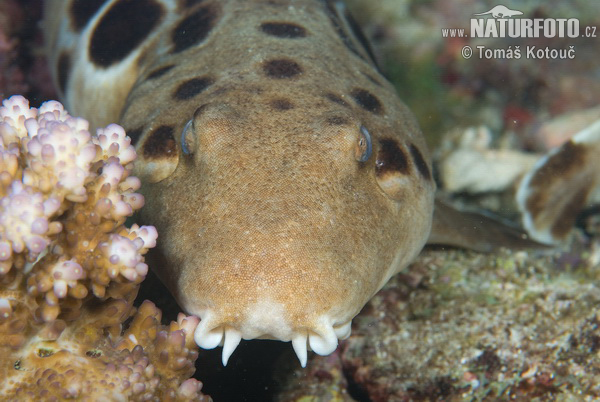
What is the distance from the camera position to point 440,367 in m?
3.60

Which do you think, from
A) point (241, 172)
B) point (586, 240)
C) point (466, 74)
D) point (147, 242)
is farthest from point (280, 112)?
point (466, 74)

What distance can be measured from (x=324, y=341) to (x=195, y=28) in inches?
115

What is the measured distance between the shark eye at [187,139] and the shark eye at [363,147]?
96 cm

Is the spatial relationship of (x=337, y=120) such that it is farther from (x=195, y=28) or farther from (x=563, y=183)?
(x=563, y=183)

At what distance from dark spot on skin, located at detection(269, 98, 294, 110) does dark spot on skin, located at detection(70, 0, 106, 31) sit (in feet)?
8.78

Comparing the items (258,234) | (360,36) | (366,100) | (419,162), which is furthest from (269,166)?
(360,36)

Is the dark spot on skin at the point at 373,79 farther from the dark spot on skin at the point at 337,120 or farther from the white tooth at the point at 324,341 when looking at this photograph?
the white tooth at the point at 324,341

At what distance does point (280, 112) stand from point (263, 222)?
2.85 ft

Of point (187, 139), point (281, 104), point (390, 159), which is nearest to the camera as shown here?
point (187, 139)

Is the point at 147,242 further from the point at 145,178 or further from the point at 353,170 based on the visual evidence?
the point at 353,170

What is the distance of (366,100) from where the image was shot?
3.84 metres

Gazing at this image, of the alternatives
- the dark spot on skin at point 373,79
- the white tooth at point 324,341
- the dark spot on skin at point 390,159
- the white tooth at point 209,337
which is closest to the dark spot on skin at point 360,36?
the dark spot on skin at point 373,79

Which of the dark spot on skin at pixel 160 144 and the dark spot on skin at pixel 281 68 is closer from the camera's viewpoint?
the dark spot on skin at pixel 160 144

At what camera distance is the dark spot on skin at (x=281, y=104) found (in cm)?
331
